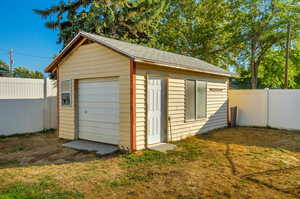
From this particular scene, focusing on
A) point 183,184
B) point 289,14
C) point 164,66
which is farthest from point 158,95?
point 289,14

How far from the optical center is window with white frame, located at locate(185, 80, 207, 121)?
7.47 metres

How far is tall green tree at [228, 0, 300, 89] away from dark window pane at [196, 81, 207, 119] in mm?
13438

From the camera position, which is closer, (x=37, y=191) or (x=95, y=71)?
(x=37, y=191)

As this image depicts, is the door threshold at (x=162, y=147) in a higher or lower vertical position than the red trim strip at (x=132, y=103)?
lower

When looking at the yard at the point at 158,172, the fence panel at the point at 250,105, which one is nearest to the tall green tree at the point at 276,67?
the fence panel at the point at 250,105

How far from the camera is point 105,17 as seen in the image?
551 inches

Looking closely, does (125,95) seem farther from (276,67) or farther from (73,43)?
(276,67)

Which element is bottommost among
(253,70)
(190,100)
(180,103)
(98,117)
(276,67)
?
(98,117)

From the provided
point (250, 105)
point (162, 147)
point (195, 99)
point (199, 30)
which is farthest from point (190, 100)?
point (199, 30)

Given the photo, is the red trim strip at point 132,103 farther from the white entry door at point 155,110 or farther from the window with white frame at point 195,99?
the window with white frame at point 195,99

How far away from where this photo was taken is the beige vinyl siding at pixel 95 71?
18.6ft

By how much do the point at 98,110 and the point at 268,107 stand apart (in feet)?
25.9

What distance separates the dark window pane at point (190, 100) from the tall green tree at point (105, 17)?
867 cm

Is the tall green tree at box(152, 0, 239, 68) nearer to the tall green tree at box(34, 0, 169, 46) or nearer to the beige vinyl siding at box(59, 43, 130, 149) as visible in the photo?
the tall green tree at box(34, 0, 169, 46)
